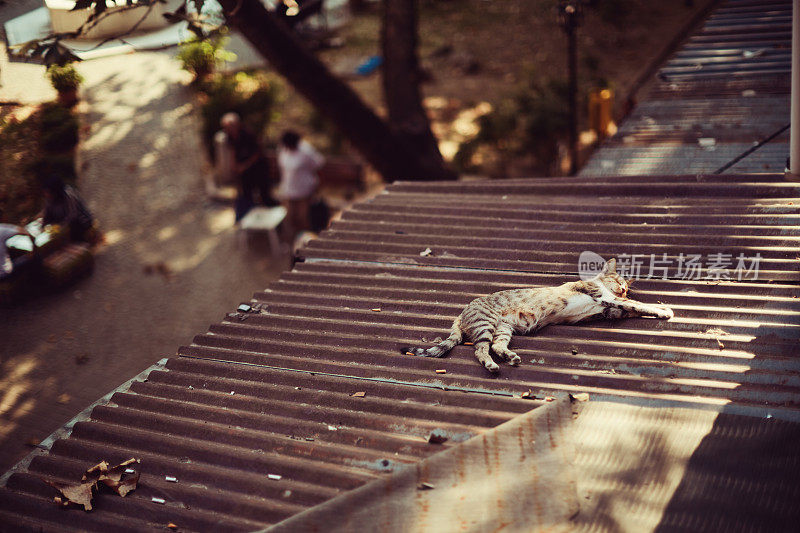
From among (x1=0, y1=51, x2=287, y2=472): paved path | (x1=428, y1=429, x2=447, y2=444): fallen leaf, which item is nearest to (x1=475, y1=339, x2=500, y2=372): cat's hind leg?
(x1=428, y1=429, x2=447, y2=444): fallen leaf

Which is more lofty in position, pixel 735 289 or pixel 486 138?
pixel 735 289

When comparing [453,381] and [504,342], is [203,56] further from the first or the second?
[453,381]

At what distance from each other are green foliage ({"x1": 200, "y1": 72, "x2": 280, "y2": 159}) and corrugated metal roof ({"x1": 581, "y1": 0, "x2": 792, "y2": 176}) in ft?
23.9

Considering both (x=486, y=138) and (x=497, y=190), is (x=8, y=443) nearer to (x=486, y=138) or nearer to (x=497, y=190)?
(x=497, y=190)

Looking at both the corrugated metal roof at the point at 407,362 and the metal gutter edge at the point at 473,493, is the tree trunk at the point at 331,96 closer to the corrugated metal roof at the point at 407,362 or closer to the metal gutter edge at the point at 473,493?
the corrugated metal roof at the point at 407,362

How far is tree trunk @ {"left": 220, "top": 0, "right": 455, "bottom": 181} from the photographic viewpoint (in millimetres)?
9359

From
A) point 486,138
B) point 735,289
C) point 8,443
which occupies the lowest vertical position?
point 8,443

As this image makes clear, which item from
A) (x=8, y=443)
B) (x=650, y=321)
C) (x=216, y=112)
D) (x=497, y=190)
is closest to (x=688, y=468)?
(x=650, y=321)

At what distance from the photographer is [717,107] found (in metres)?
8.84

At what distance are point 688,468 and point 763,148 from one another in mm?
5373

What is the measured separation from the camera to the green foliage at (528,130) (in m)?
12.3

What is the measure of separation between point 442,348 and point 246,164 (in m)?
7.09

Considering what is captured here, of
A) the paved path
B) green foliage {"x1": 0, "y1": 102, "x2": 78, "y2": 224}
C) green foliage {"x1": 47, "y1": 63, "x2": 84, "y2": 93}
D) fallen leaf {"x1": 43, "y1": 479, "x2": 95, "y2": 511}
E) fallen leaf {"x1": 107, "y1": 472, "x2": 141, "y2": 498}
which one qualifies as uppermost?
green foliage {"x1": 47, "y1": 63, "x2": 84, "y2": 93}

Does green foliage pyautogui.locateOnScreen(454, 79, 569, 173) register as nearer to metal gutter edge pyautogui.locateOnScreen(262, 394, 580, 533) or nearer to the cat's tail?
the cat's tail
